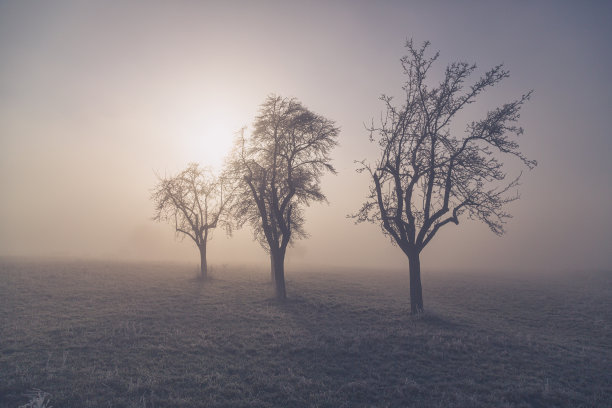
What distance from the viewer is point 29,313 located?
48.7 feet

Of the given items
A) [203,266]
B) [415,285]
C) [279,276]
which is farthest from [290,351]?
[203,266]

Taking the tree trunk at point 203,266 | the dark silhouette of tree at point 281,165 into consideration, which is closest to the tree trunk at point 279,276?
the dark silhouette of tree at point 281,165

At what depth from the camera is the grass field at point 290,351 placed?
7.73 meters

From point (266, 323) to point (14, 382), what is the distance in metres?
8.70

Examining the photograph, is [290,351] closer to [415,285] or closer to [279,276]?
[415,285]

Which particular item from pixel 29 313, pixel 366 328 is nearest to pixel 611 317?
pixel 366 328

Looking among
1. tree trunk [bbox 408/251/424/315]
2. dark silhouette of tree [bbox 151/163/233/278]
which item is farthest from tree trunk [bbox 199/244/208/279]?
tree trunk [bbox 408/251/424/315]

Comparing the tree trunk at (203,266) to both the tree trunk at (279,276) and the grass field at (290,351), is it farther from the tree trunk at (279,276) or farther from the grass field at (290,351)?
the tree trunk at (279,276)

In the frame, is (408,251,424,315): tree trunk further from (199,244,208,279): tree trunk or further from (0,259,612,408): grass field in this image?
(199,244,208,279): tree trunk

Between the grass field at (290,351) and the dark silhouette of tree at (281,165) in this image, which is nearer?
the grass field at (290,351)

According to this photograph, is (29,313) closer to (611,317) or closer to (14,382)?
(14,382)

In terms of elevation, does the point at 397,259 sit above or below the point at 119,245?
below

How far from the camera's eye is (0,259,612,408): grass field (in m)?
7.73

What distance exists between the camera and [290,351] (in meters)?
10.6
